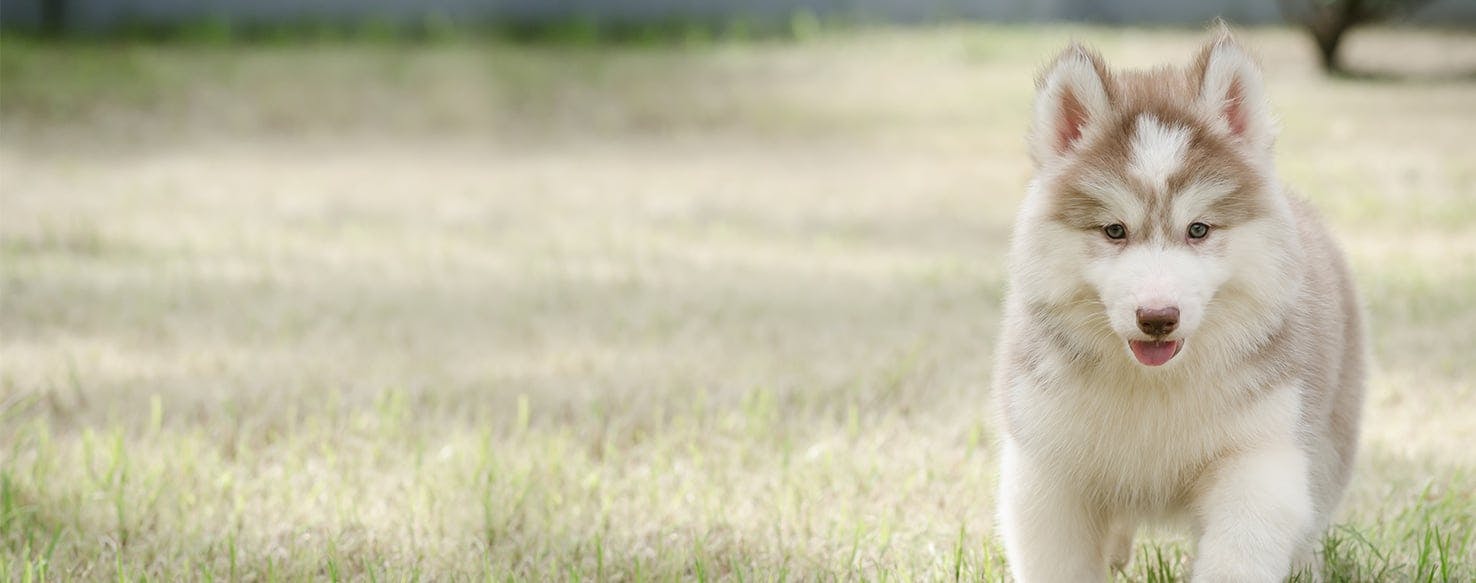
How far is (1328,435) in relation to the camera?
2637 mm

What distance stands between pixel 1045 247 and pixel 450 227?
502 centimetres

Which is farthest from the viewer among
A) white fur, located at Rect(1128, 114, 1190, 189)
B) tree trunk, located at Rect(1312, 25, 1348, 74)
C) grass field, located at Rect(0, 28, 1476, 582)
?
tree trunk, located at Rect(1312, 25, 1348, 74)

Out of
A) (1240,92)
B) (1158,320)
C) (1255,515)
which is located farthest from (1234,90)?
(1255,515)

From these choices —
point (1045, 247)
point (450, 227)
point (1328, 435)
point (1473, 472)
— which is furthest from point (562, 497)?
point (450, 227)

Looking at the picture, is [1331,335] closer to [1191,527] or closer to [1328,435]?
[1328,435]

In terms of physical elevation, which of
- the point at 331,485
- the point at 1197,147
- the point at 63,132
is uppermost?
the point at 1197,147

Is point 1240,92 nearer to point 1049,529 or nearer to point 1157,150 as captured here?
point 1157,150

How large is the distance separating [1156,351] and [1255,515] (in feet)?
0.94

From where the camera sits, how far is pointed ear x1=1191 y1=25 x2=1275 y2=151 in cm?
243

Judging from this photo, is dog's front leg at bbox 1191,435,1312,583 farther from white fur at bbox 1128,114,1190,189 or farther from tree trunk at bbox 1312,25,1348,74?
tree trunk at bbox 1312,25,1348,74

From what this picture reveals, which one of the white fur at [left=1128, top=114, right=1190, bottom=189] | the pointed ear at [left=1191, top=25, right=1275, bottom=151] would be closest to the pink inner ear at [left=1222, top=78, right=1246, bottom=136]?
the pointed ear at [left=1191, top=25, right=1275, bottom=151]

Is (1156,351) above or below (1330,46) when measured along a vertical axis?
above

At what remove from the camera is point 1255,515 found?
2.33m

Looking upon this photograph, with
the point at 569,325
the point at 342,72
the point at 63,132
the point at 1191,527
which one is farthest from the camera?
the point at 342,72
